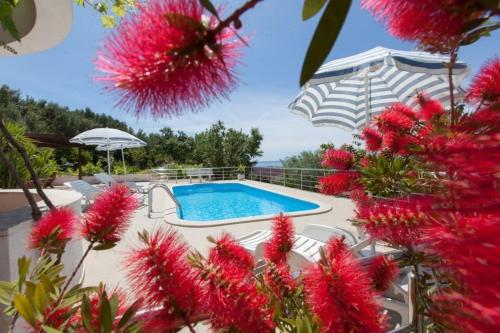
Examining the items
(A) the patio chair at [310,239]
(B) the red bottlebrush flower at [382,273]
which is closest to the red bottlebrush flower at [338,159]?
(B) the red bottlebrush flower at [382,273]

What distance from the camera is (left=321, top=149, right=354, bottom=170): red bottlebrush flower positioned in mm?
970

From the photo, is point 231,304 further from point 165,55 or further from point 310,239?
point 310,239

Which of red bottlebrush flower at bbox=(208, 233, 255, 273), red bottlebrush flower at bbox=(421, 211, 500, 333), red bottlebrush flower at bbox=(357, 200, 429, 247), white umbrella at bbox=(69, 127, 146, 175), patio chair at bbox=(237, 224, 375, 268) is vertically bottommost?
patio chair at bbox=(237, 224, 375, 268)

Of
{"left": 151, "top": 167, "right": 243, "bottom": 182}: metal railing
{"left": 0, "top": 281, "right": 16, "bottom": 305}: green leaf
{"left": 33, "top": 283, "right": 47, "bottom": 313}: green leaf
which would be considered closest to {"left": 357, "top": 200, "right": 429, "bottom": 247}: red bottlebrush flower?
{"left": 33, "top": 283, "right": 47, "bottom": 313}: green leaf

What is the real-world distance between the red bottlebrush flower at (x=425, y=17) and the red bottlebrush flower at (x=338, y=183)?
2.37 feet

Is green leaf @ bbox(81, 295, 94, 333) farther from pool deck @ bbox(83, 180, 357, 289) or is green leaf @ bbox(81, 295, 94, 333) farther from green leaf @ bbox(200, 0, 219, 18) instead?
green leaf @ bbox(200, 0, 219, 18)

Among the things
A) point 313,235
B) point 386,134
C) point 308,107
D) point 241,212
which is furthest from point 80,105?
point 386,134

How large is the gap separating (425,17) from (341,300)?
322 millimetres

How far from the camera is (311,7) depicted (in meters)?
0.22

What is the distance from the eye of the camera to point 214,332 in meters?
0.43

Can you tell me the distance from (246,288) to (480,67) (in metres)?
0.44

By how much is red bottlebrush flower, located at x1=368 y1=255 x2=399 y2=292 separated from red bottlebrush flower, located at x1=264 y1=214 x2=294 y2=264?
173mm

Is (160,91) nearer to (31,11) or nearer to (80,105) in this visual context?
(31,11)

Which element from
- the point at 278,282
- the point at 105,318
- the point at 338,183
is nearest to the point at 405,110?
the point at 338,183
